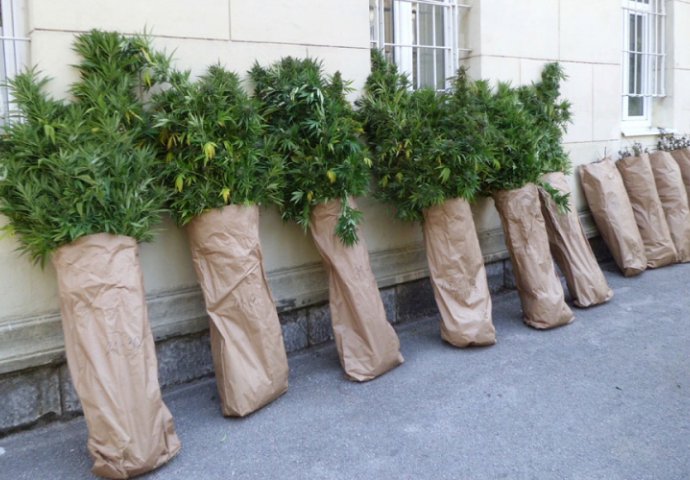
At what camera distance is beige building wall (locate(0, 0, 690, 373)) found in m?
3.40

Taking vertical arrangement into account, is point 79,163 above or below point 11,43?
below

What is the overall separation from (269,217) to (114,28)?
1.52 m

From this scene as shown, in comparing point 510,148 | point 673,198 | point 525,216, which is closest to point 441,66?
point 510,148

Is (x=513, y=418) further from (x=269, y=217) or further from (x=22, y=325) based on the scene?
(x=22, y=325)

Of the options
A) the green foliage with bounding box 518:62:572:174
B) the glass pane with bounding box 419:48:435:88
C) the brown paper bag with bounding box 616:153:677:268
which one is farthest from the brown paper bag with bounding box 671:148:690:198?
the glass pane with bounding box 419:48:435:88

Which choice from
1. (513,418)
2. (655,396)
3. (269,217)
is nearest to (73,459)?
(269,217)

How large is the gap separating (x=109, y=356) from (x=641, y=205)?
563 cm

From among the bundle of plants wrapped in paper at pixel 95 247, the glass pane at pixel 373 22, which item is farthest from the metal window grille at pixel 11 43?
the glass pane at pixel 373 22

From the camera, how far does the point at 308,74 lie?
3973 mm

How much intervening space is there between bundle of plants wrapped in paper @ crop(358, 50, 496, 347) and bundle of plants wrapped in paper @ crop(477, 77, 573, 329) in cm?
48

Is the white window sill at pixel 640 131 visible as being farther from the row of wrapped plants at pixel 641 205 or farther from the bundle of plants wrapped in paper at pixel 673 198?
the bundle of plants wrapped in paper at pixel 673 198

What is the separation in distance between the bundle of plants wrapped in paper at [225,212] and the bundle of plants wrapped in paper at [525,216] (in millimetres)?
2135

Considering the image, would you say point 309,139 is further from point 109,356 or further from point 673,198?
point 673,198

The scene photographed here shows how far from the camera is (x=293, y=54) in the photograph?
14.3ft
